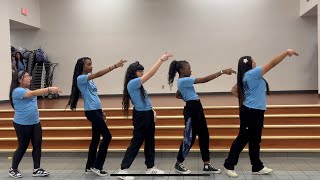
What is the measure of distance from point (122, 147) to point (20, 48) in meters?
6.39

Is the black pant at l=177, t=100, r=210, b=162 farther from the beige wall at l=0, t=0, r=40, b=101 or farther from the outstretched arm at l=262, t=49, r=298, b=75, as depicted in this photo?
the beige wall at l=0, t=0, r=40, b=101

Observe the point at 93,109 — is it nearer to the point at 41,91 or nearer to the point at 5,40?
the point at 41,91

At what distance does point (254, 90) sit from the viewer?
4336 mm

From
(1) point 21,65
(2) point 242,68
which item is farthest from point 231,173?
(1) point 21,65

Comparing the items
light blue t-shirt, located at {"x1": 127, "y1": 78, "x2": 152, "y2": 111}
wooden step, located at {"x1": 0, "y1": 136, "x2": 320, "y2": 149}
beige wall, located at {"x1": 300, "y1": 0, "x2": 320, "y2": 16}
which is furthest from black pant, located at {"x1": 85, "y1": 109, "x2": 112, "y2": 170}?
beige wall, located at {"x1": 300, "y1": 0, "x2": 320, "y2": 16}

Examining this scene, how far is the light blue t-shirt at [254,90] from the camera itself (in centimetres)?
430

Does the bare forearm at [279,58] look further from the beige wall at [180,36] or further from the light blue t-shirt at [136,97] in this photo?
the beige wall at [180,36]

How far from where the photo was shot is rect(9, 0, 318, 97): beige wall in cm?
1044

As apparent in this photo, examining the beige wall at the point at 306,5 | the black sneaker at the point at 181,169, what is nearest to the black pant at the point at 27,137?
the black sneaker at the point at 181,169

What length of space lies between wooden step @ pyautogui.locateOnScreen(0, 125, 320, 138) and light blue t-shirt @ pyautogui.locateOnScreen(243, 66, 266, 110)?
1573 millimetres

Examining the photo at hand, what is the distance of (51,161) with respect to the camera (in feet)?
18.5

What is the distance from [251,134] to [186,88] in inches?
39.3

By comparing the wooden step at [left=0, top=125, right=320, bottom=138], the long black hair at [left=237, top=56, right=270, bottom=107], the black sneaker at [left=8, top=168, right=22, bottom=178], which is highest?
the long black hair at [left=237, top=56, right=270, bottom=107]

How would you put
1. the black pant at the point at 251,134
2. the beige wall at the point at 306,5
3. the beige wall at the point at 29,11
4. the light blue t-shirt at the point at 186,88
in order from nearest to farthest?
the black pant at the point at 251,134, the light blue t-shirt at the point at 186,88, the beige wall at the point at 306,5, the beige wall at the point at 29,11
